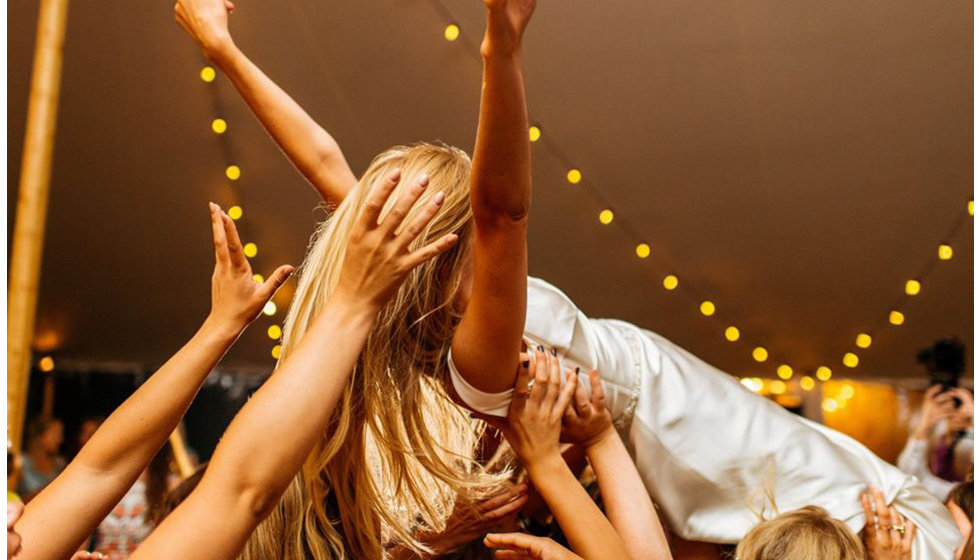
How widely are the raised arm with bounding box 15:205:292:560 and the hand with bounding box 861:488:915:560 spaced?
919 mm

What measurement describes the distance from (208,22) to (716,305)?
316 centimetres

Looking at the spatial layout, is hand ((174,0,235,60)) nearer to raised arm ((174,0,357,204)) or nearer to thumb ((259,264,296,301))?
raised arm ((174,0,357,204))

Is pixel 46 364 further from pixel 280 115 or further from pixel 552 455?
pixel 552 455

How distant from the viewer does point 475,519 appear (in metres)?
1.25

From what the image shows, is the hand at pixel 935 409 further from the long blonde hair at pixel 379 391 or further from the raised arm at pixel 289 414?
the raised arm at pixel 289 414

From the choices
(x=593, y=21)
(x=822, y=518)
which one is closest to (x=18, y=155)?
(x=593, y=21)

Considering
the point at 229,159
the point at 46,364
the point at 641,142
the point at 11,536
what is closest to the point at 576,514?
the point at 11,536

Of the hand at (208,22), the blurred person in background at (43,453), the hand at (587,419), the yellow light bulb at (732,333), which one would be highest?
the hand at (208,22)

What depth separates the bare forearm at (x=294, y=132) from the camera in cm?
144

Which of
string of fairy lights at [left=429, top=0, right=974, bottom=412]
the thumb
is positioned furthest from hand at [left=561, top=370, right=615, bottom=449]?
string of fairy lights at [left=429, top=0, right=974, bottom=412]

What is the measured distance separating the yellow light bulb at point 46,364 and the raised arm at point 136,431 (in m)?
4.74

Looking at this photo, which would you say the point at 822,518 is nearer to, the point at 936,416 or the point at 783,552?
the point at 783,552

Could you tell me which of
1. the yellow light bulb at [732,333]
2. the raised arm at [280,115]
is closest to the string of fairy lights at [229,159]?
the yellow light bulb at [732,333]

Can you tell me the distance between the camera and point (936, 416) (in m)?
2.59
